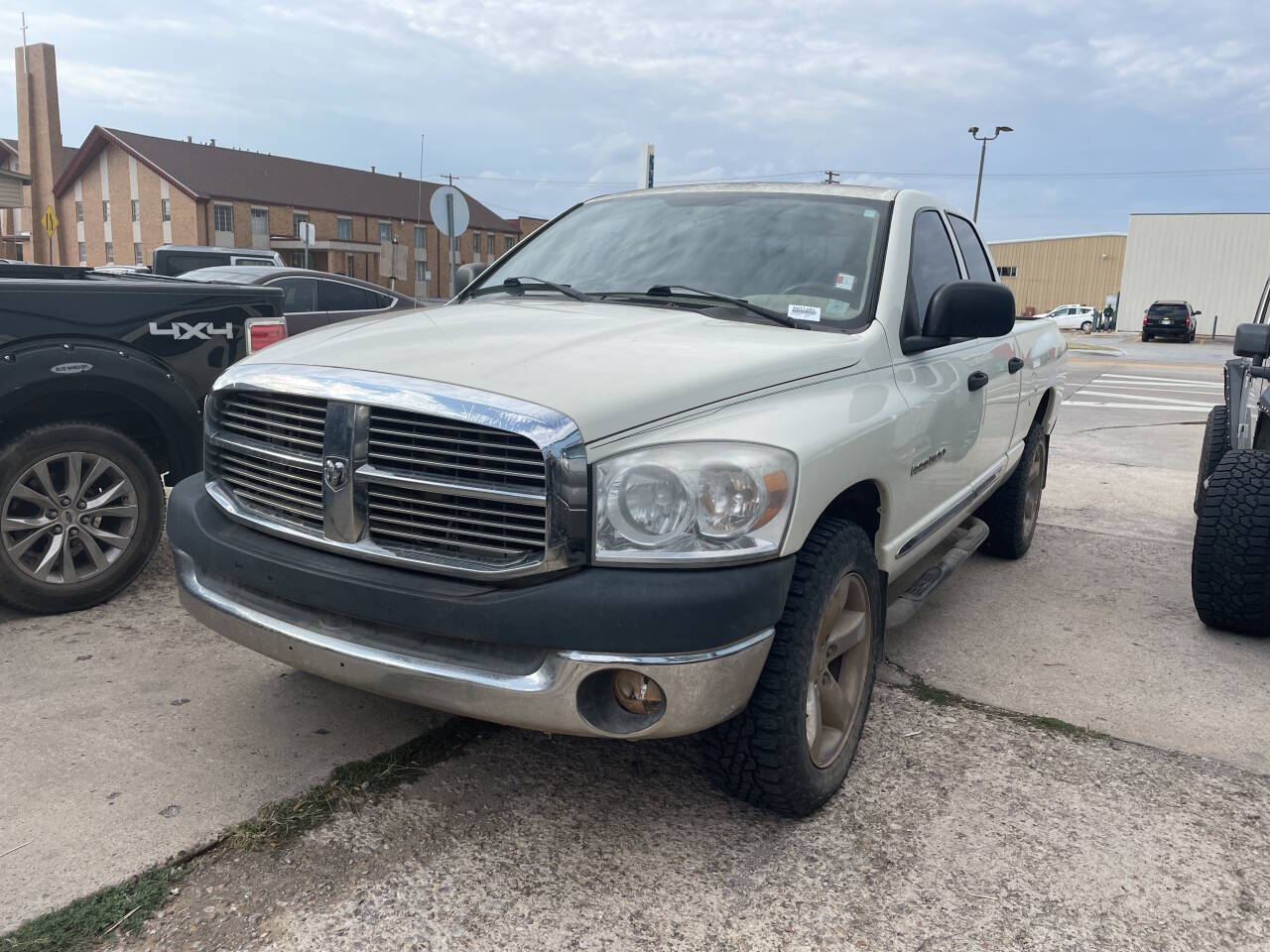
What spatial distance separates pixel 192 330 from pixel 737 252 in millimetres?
2395

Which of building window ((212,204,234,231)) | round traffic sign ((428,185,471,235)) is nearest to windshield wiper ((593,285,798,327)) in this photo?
round traffic sign ((428,185,471,235))

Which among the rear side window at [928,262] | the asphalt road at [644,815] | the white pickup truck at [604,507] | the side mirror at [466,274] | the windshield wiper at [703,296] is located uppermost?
the rear side window at [928,262]

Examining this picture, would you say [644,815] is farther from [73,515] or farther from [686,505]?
[73,515]

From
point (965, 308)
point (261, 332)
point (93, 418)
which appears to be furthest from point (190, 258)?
point (965, 308)

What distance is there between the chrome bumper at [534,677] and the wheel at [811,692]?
106 millimetres

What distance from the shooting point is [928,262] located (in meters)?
3.82

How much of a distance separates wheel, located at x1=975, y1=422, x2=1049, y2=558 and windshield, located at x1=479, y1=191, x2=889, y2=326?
2100 mm

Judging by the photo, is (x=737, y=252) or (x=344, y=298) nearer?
(x=737, y=252)

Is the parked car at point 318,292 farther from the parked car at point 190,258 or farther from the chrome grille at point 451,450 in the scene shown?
the chrome grille at point 451,450

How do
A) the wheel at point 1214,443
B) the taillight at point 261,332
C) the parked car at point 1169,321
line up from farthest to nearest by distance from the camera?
the parked car at point 1169,321
the wheel at point 1214,443
the taillight at point 261,332

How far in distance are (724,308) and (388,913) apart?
194 cm

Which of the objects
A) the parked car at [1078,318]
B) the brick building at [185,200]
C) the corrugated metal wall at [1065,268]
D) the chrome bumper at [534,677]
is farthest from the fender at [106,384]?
the corrugated metal wall at [1065,268]

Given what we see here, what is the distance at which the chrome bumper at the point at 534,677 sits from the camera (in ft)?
7.36

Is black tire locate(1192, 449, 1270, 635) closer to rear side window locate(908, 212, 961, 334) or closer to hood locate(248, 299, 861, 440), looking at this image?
rear side window locate(908, 212, 961, 334)
